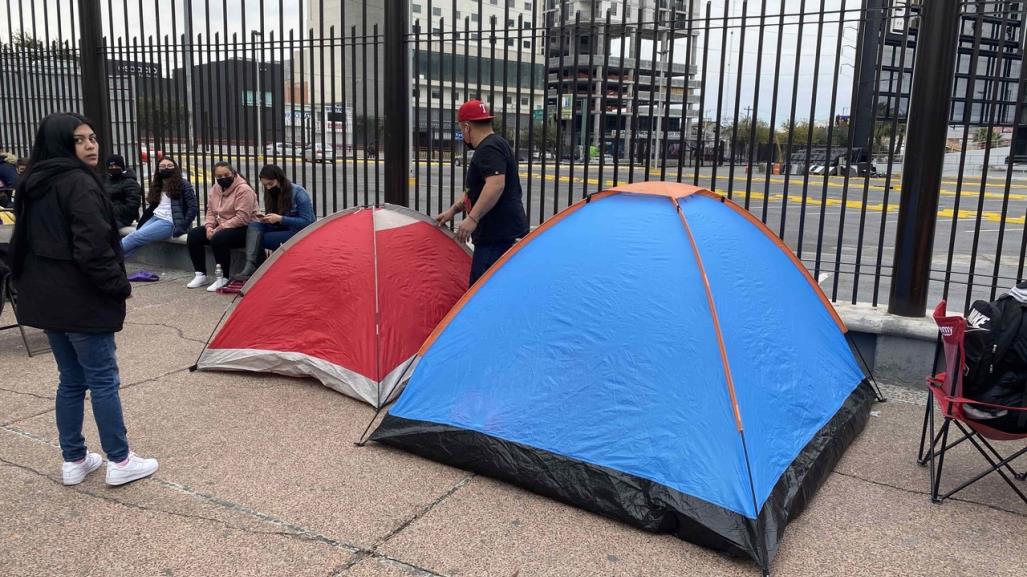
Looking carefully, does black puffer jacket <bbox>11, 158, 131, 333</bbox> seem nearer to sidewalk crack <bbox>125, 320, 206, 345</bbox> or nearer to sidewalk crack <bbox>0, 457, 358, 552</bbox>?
sidewalk crack <bbox>0, 457, 358, 552</bbox>

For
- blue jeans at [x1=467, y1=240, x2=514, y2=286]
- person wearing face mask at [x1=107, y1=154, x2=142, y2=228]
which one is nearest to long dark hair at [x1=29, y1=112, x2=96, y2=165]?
blue jeans at [x1=467, y1=240, x2=514, y2=286]

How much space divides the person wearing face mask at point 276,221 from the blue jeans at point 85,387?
14.5 ft

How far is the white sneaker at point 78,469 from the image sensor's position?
3.75m

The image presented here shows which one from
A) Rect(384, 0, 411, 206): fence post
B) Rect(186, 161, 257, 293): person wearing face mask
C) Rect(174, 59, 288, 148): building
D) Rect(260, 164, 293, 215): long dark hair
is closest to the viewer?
Rect(384, 0, 411, 206): fence post

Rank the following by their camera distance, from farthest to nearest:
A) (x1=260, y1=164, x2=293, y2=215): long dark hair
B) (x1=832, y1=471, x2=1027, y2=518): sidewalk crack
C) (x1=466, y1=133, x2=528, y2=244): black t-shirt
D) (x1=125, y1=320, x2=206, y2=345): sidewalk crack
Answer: (x1=260, y1=164, x2=293, y2=215): long dark hair, (x1=125, y1=320, x2=206, y2=345): sidewalk crack, (x1=466, y1=133, x2=528, y2=244): black t-shirt, (x1=832, y1=471, x2=1027, y2=518): sidewalk crack

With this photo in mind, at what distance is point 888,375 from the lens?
5.49m

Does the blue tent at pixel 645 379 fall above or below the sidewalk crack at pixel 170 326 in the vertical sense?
above

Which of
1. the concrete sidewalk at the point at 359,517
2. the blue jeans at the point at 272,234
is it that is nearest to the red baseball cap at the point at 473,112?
the concrete sidewalk at the point at 359,517

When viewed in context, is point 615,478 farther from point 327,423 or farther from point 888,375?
point 888,375

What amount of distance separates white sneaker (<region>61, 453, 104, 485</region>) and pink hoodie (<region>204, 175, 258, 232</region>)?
4791mm

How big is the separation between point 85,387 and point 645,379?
2.76m

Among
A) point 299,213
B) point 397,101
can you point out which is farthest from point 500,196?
point 299,213

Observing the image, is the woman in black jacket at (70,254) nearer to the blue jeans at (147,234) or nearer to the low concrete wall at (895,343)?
the low concrete wall at (895,343)

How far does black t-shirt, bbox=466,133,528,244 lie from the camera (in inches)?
206
